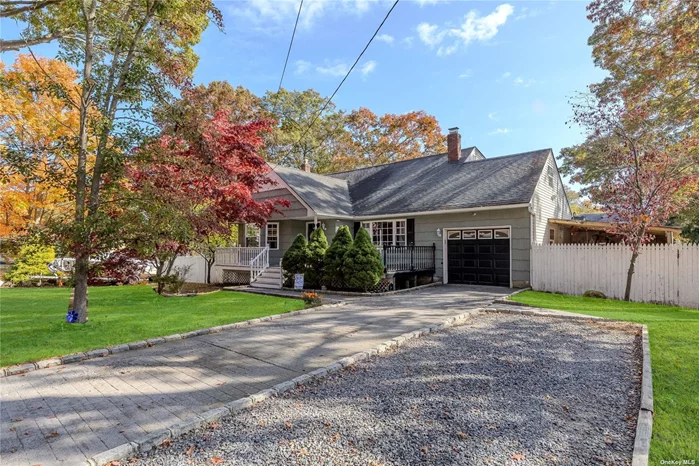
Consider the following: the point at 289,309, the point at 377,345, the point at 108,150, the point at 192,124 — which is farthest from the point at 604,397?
the point at 108,150

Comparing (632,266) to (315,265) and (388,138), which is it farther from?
(388,138)

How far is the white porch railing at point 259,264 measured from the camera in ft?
51.2

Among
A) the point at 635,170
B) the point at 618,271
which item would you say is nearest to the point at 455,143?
the point at 635,170

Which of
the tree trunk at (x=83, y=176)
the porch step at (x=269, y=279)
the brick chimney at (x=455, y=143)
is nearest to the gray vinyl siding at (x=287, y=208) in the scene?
the porch step at (x=269, y=279)

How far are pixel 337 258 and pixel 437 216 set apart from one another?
503cm

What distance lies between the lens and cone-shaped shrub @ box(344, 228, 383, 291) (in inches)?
470

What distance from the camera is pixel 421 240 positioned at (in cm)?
1527

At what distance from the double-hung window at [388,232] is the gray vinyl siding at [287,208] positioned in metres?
2.97

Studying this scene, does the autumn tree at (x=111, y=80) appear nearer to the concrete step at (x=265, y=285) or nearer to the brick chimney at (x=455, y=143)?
the concrete step at (x=265, y=285)

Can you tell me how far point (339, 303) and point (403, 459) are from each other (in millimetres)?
7552

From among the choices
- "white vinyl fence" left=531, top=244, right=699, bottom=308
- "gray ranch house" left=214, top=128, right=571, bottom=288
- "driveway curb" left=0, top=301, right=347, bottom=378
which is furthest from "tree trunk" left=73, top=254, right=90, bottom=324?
"white vinyl fence" left=531, top=244, right=699, bottom=308

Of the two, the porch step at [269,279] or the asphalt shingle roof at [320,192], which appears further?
the asphalt shingle roof at [320,192]

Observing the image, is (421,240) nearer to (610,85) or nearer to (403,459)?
(610,85)

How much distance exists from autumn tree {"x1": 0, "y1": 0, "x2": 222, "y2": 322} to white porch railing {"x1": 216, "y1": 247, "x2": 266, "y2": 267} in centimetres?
891
